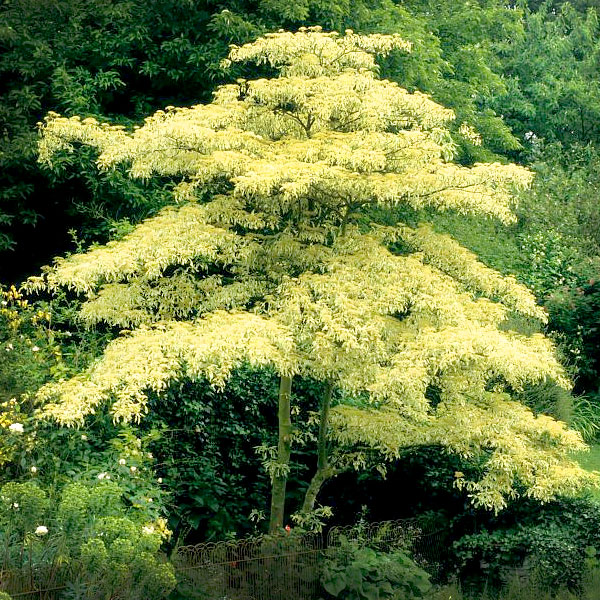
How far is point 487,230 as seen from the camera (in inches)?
758

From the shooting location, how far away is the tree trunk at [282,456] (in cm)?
977

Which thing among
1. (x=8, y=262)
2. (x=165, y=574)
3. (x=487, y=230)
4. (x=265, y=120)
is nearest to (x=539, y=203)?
(x=487, y=230)

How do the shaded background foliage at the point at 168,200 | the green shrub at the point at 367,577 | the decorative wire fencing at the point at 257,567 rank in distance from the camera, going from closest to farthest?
1. the decorative wire fencing at the point at 257,567
2. the green shrub at the point at 367,577
3. the shaded background foliage at the point at 168,200

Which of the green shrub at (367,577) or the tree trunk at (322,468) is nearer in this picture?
the green shrub at (367,577)

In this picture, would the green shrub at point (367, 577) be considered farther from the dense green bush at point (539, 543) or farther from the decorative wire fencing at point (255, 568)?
the dense green bush at point (539, 543)

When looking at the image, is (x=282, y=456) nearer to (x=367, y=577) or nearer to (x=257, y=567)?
(x=257, y=567)

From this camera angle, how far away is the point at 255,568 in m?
8.16

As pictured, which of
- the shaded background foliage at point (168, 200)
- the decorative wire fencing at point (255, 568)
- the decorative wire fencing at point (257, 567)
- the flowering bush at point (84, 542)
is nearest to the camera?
the flowering bush at point (84, 542)

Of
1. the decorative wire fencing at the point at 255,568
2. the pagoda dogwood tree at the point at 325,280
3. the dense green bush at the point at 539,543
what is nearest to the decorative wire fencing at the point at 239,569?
the decorative wire fencing at the point at 255,568

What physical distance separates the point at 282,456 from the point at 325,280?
2.32 m

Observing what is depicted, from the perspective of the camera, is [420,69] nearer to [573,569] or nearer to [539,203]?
[539,203]

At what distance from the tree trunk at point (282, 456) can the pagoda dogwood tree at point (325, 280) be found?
2cm

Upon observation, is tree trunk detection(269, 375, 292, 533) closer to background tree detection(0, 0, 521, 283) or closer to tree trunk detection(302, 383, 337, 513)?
tree trunk detection(302, 383, 337, 513)

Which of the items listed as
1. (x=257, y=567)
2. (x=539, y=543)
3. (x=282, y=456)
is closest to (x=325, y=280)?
(x=282, y=456)
